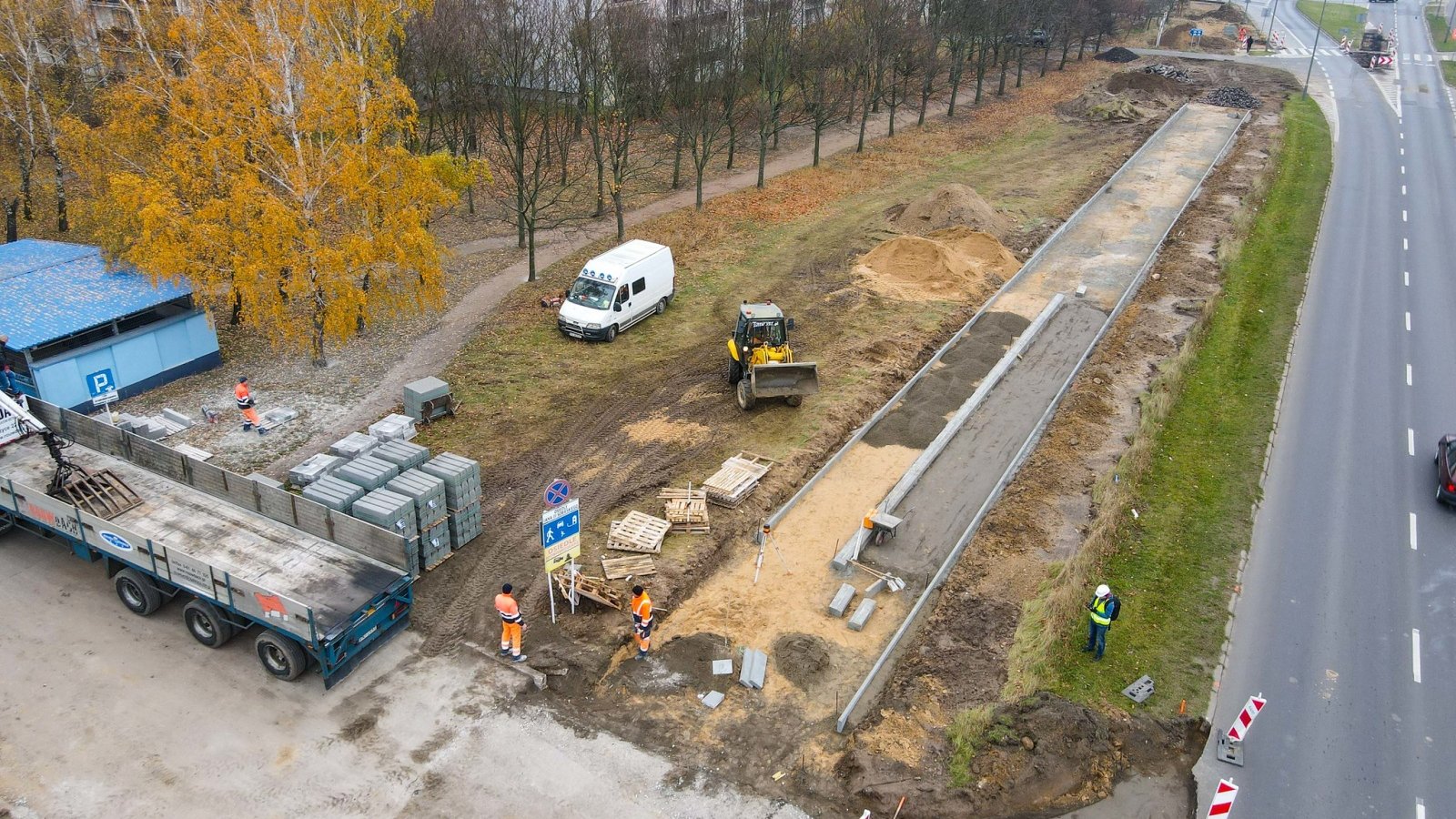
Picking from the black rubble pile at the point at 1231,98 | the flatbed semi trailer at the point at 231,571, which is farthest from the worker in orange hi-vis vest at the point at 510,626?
the black rubble pile at the point at 1231,98

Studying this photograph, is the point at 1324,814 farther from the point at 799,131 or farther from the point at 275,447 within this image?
the point at 799,131

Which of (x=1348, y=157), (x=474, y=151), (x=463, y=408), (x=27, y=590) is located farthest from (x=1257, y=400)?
(x=474, y=151)

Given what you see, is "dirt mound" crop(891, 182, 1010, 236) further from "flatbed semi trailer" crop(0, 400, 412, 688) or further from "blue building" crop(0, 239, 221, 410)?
"flatbed semi trailer" crop(0, 400, 412, 688)

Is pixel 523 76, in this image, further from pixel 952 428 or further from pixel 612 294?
pixel 952 428

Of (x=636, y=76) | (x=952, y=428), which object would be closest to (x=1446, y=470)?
(x=952, y=428)

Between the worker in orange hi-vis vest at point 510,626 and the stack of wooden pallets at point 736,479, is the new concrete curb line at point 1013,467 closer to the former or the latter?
the stack of wooden pallets at point 736,479

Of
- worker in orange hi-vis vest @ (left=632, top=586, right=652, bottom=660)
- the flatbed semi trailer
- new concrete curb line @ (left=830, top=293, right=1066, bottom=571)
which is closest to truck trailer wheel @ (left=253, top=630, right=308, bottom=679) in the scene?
the flatbed semi trailer
